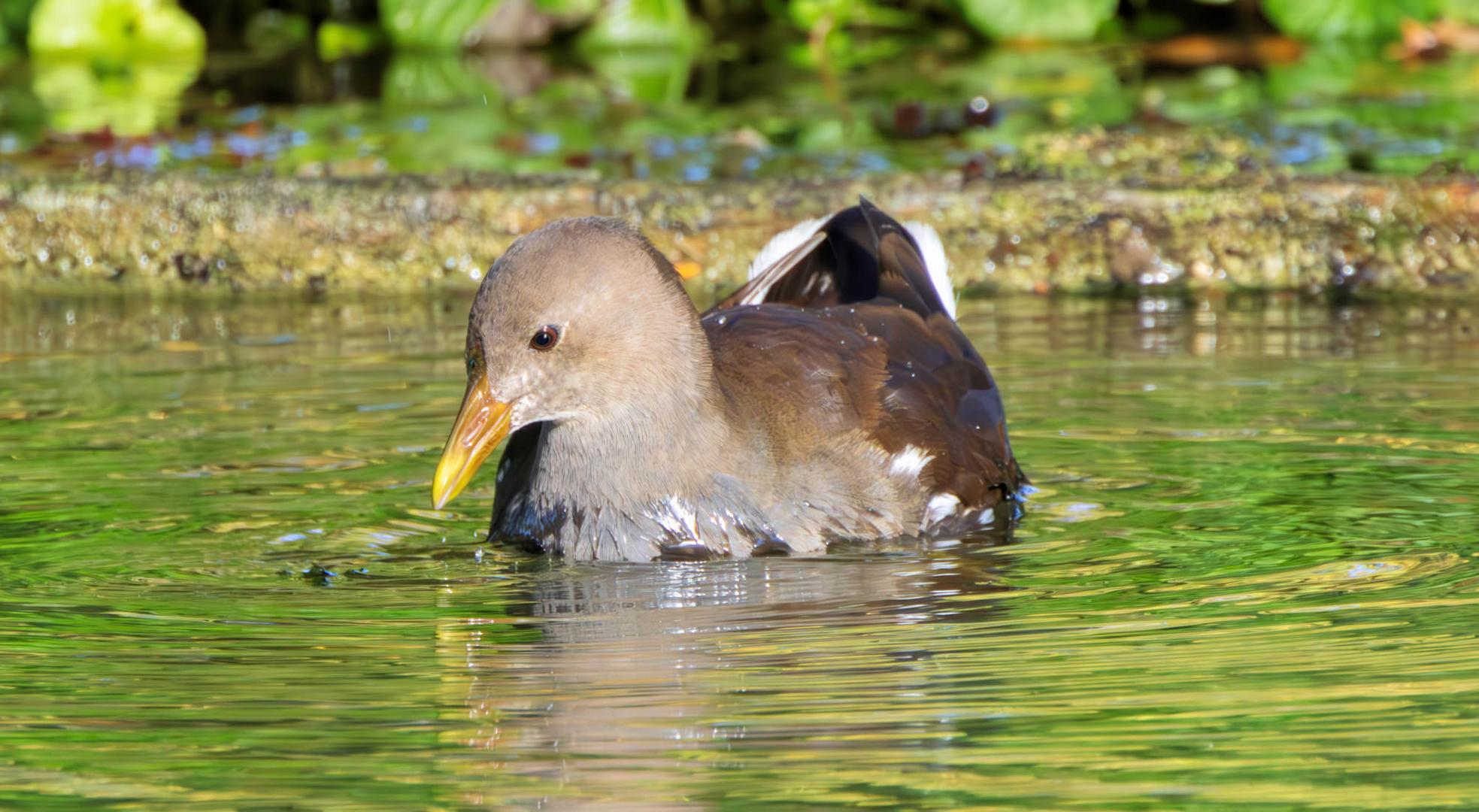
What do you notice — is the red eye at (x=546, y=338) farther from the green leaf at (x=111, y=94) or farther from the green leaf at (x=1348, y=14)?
the green leaf at (x=1348, y=14)

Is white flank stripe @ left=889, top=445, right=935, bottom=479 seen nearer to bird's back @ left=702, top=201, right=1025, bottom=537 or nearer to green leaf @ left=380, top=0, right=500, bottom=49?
bird's back @ left=702, top=201, right=1025, bottom=537

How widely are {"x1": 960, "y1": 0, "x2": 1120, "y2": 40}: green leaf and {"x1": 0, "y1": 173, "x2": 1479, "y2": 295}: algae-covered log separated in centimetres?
441

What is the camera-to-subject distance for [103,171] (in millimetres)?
7703

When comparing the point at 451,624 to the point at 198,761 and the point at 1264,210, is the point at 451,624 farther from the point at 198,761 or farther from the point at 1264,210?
the point at 1264,210

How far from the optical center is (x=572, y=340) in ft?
14.7

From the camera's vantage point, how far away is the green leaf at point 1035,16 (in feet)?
38.2

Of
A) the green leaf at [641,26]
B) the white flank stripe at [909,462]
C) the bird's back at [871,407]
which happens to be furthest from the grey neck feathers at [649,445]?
the green leaf at [641,26]

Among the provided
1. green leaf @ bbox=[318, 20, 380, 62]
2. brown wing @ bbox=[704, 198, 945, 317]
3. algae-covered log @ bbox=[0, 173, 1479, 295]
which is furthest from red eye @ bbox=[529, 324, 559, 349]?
green leaf @ bbox=[318, 20, 380, 62]

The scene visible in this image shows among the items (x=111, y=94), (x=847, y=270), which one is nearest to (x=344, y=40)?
(x=111, y=94)

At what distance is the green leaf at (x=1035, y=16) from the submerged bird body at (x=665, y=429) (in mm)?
6982

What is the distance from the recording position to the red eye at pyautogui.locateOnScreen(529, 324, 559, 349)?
14.6 feet

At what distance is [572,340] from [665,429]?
260 millimetres

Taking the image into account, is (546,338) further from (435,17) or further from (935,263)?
(435,17)

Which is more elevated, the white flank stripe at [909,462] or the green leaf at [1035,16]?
the green leaf at [1035,16]
